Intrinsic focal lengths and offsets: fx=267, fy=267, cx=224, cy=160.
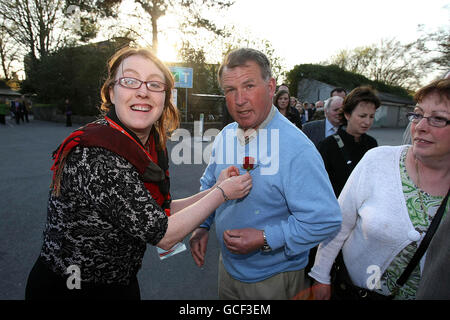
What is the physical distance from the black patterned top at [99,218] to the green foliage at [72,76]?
23.2 metres

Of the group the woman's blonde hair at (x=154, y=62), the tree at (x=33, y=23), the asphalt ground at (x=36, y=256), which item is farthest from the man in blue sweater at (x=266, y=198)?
the tree at (x=33, y=23)

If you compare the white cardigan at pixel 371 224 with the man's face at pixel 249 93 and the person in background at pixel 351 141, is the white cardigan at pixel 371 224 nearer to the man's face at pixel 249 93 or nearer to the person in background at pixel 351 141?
the man's face at pixel 249 93

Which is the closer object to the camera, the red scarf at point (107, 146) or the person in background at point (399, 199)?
the red scarf at point (107, 146)

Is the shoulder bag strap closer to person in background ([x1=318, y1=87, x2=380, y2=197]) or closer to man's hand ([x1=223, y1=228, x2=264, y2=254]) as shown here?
man's hand ([x1=223, y1=228, x2=264, y2=254])

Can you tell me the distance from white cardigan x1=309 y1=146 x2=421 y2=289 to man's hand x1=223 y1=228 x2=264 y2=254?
22.4 inches

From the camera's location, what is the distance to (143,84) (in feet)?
5.28

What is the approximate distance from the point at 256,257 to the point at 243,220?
0.28 meters

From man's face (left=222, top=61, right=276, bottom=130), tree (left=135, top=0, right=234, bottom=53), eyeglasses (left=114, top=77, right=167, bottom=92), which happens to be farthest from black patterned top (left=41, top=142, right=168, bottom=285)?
tree (left=135, top=0, right=234, bottom=53)

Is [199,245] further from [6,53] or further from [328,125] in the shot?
[6,53]

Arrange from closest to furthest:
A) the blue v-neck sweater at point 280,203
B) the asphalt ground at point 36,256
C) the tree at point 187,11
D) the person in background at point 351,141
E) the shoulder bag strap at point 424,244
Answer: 1. the shoulder bag strap at point 424,244
2. the blue v-neck sweater at point 280,203
3. the asphalt ground at point 36,256
4. the person in background at point 351,141
5. the tree at point 187,11

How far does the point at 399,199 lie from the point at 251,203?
902 millimetres

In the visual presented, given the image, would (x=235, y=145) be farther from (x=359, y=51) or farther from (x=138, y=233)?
(x=359, y=51)

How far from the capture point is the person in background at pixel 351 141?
125 inches
